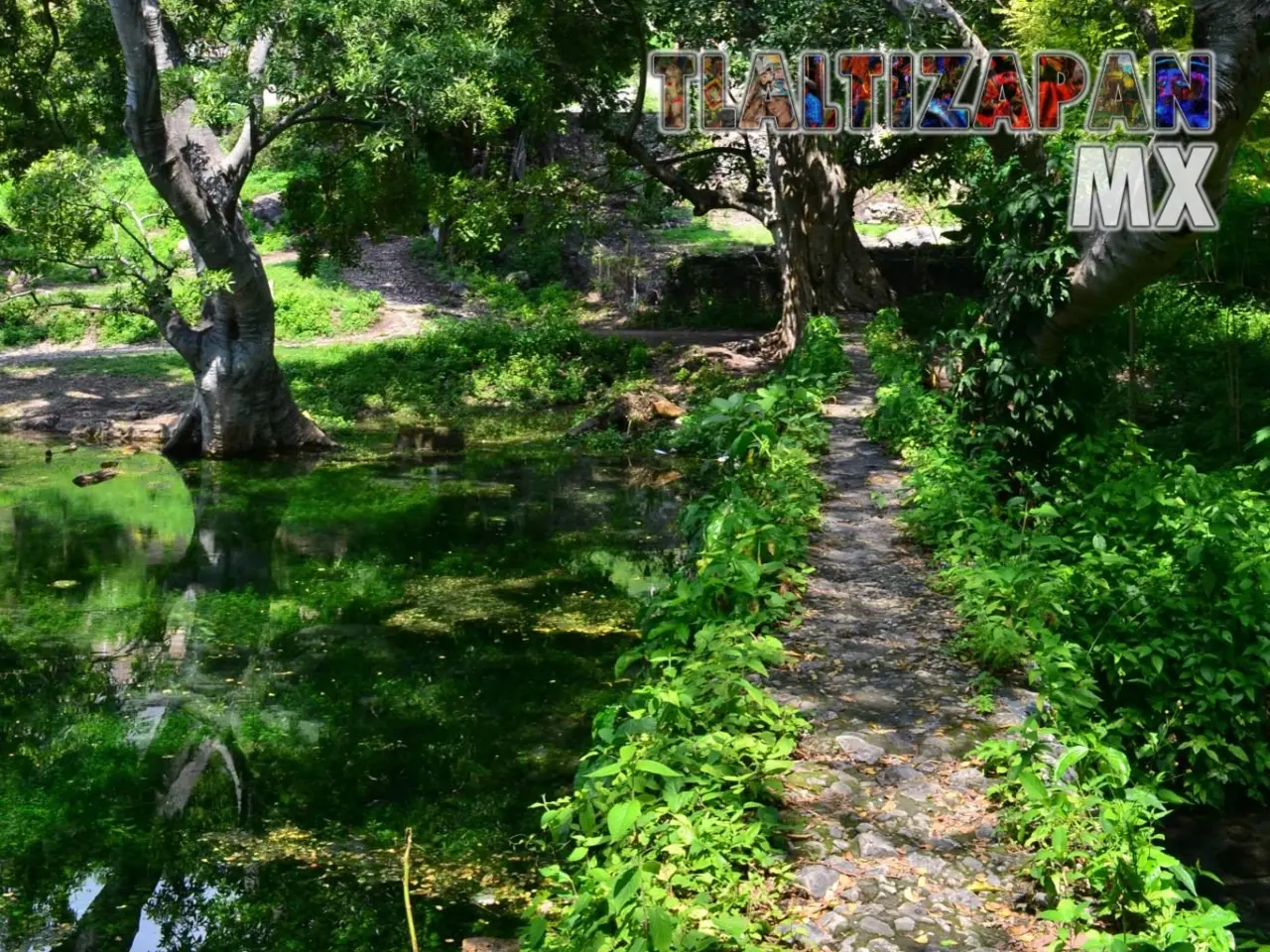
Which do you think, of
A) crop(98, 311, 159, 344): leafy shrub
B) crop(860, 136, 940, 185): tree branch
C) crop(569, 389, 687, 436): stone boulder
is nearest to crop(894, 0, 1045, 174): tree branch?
crop(569, 389, 687, 436): stone boulder

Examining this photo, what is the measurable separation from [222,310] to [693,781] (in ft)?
51.5

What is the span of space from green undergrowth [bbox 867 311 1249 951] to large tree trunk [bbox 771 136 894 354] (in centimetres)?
1413

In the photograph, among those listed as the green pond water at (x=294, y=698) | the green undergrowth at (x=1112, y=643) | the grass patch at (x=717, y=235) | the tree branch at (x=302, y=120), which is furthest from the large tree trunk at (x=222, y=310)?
the grass patch at (x=717, y=235)

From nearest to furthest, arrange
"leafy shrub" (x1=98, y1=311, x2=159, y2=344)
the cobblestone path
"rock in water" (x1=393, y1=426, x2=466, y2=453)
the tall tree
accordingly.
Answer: the cobblestone path → "rock in water" (x1=393, y1=426, x2=466, y2=453) → the tall tree → "leafy shrub" (x1=98, y1=311, x2=159, y2=344)

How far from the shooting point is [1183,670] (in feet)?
22.2

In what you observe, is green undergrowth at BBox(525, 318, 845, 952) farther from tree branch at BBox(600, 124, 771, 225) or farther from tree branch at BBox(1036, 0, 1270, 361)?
tree branch at BBox(600, 124, 771, 225)

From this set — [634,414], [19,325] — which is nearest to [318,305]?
[19,325]

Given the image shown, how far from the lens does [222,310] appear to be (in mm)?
18547

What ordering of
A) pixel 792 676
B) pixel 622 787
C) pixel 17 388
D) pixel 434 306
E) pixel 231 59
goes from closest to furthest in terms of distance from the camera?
pixel 622 787, pixel 792 676, pixel 231 59, pixel 17 388, pixel 434 306

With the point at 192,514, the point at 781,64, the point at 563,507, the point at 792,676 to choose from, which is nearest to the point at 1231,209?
the point at 781,64

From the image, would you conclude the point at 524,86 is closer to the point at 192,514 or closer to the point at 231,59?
the point at 231,59

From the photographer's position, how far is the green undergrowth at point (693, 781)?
3.80 m

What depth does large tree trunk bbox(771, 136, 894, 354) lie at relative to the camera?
77.0 feet

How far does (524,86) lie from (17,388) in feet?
35.9
